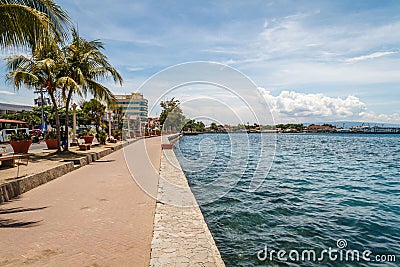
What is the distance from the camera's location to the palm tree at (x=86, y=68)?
15.0m

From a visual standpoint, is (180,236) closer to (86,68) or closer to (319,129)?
(86,68)

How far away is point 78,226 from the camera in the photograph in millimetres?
5055

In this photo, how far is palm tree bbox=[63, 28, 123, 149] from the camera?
14984mm

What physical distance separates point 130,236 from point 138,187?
3881 millimetres

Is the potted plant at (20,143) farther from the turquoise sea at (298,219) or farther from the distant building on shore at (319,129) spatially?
the distant building on shore at (319,129)

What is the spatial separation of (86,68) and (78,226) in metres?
12.6

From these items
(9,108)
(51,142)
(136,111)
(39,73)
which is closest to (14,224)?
(39,73)

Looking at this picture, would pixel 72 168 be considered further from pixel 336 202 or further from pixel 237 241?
pixel 336 202

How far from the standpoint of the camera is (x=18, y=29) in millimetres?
6902

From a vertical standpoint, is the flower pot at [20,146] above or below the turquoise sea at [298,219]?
above

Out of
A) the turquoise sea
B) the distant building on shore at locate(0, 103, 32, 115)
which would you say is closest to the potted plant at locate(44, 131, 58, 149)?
the turquoise sea

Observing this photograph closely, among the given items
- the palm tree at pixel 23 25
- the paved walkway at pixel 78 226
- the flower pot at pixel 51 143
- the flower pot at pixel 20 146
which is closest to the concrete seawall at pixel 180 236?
the paved walkway at pixel 78 226

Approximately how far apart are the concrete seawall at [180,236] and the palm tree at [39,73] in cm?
936

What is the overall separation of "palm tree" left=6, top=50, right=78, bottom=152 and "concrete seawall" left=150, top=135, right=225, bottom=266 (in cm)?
936
